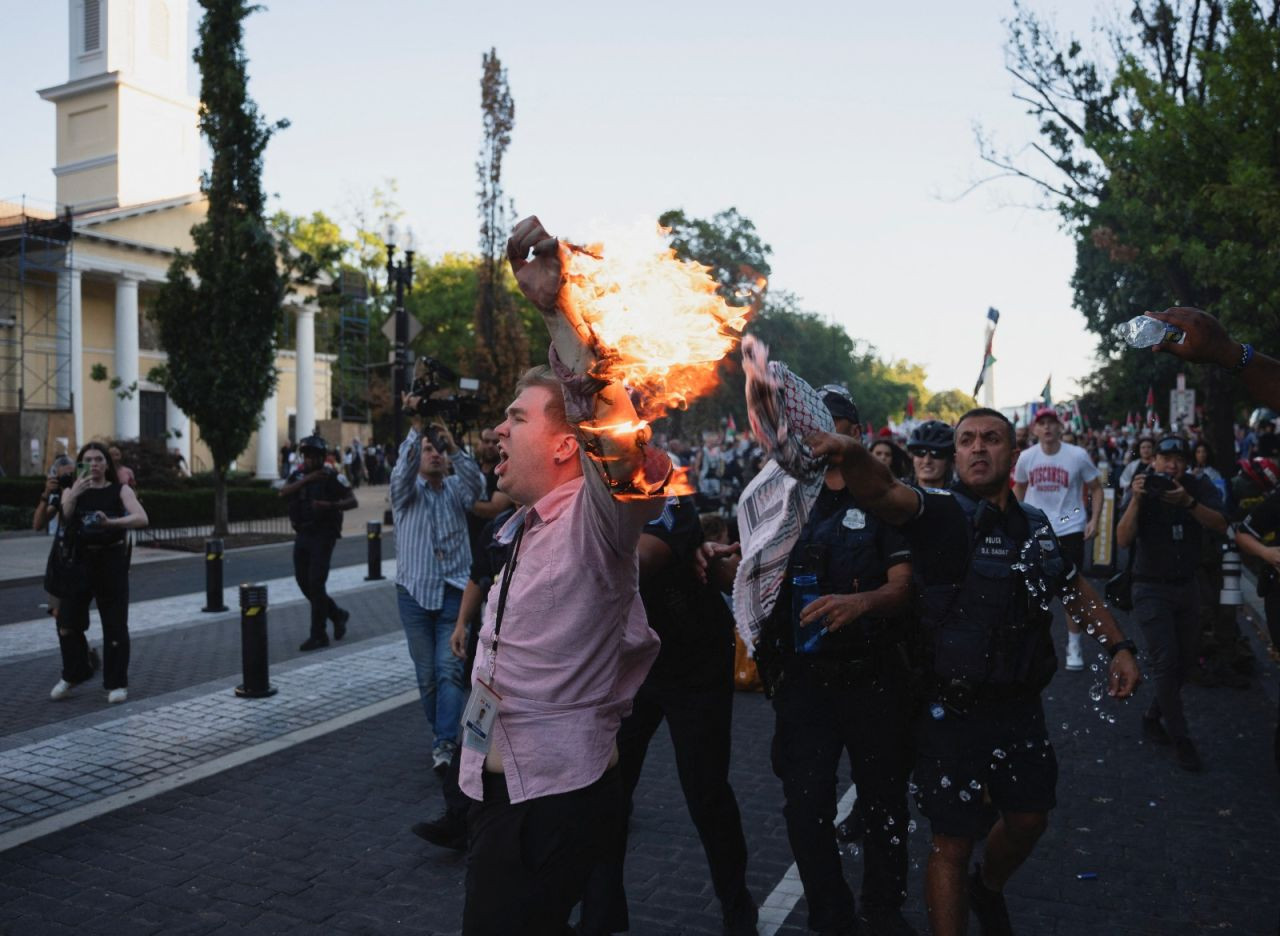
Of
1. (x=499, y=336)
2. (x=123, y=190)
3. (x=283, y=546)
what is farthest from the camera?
(x=123, y=190)

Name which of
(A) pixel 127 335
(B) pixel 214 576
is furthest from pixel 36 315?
(B) pixel 214 576

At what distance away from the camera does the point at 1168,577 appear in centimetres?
650

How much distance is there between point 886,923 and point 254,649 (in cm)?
573

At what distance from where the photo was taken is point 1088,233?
20.5m

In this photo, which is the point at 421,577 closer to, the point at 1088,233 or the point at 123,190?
the point at 1088,233

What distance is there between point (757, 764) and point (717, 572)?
2.68 m

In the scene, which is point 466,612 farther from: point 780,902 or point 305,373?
point 305,373

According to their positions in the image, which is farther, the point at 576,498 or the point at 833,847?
the point at 833,847

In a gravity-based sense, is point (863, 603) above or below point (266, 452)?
below

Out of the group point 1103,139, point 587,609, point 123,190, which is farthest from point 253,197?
point 123,190

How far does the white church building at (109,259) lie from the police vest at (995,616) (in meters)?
28.0

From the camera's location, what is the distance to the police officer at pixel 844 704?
3.73 meters

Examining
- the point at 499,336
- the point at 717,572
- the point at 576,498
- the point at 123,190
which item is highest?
the point at 123,190

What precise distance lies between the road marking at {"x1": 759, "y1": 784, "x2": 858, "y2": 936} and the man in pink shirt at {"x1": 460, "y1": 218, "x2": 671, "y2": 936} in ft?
6.22
